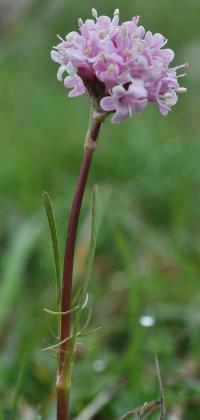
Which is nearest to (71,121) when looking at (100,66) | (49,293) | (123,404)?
(49,293)

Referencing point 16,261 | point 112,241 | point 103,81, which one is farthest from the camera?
point 112,241

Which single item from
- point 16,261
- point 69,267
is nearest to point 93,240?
point 69,267

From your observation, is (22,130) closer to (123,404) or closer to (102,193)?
(102,193)

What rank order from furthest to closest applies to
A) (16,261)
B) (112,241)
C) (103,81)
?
(112,241) → (16,261) → (103,81)

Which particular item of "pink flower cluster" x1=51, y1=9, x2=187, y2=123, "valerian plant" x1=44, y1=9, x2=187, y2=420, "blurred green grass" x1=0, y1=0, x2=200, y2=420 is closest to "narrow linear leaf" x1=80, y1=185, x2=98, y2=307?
"valerian plant" x1=44, y1=9, x2=187, y2=420

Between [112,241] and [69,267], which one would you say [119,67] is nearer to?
[69,267]

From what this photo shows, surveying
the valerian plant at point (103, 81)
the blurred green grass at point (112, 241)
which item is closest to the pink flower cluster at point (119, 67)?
the valerian plant at point (103, 81)

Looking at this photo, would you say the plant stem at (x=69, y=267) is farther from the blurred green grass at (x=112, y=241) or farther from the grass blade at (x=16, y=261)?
the grass blade at (x=16, y=261)
